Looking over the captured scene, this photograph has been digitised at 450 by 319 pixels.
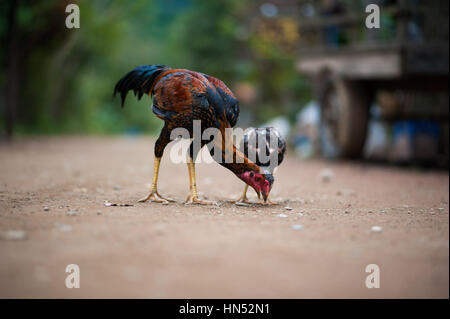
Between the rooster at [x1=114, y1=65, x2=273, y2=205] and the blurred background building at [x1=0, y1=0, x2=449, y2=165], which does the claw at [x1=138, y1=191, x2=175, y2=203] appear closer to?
the rooster at [x1=114, y1=65, x2=273, y2=205]

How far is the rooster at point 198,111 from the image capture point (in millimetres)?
4988

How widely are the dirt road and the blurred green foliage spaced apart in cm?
1077

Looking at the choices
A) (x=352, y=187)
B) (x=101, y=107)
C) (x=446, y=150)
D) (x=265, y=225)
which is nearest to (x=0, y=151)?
(x=352, y=187)

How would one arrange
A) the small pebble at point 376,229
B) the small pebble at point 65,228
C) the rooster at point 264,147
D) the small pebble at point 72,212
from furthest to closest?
the rooster at point 264,147 → the small pebble at point 72,212 → the small pebble at point 376,229 → the small pebble at point 65,228

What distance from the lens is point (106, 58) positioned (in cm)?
2145

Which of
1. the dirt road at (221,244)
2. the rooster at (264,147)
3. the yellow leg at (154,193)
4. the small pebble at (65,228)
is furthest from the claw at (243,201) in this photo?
the small pebble at (65,228)

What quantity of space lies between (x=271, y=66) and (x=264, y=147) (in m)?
17.3

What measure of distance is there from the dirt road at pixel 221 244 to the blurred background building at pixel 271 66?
3.42 metres

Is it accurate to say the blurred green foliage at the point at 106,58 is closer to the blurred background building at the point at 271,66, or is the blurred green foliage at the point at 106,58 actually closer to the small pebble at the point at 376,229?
the blurred background building at the point at 271,66

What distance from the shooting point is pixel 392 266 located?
3.16 m

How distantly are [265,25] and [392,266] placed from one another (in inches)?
708

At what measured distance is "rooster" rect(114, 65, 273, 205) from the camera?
16.4 ft

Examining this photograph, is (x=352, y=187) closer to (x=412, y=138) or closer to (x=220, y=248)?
(x=220, y=248)

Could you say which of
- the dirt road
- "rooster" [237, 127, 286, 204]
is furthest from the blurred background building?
"rooster" [237, 127, 286, 204]
